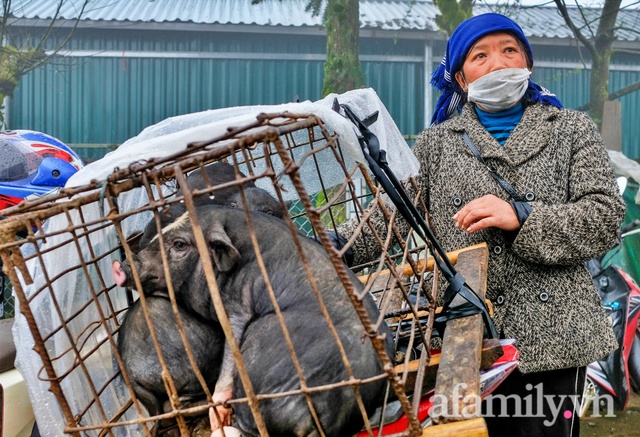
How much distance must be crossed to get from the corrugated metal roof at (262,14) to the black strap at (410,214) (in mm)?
7489

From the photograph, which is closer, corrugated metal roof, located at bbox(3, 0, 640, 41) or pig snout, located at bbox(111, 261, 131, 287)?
pig snout, located at bbox(111, 261, 131, 287)

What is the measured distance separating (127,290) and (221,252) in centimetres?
53

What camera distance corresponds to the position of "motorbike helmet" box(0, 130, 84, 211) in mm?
2936

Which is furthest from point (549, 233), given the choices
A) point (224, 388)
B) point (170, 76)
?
point (170, 76)

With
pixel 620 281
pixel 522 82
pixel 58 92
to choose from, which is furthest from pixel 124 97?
pixel 522 82

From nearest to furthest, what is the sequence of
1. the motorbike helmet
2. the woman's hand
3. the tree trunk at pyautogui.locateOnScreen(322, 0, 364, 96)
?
1. the woman's hand
2. the motorbike helmet
3. the tree trunk at pyautogui.locateOnScreen(322, 0, 364, 96)

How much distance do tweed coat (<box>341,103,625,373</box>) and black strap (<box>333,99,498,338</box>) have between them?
0.40m

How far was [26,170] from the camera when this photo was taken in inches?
120

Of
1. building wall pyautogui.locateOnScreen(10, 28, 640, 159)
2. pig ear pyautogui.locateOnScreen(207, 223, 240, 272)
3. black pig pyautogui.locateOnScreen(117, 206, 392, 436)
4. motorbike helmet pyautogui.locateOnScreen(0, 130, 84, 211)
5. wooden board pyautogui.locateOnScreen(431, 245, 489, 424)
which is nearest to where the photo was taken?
wooden board pyautogui.locateOnScreen(431, 245, 489, 424)

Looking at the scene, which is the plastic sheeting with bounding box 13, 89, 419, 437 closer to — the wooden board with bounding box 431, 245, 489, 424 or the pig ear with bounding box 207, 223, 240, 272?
the pig ear with bounding box 207, 223, 240, 272

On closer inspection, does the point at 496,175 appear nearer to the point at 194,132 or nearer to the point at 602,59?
the point at 194,132

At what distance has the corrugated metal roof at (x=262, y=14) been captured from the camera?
9.55m

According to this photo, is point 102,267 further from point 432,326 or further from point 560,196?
point 560,196

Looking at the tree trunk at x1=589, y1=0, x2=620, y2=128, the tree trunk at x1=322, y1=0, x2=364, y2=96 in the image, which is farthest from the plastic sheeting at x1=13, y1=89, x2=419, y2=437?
the tree trunk at x1=589, y1=0, x2=620, y2=128
